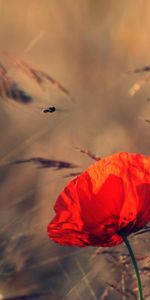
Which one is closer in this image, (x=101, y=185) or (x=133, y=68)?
(x=101, y=185)

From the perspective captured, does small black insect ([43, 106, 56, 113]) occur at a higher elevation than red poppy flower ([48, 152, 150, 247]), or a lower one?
higher

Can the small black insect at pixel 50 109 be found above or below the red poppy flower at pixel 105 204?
above

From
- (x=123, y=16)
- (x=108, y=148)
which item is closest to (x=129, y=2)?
(x=123, y=16)

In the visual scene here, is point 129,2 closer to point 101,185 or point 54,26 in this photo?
point 54,26

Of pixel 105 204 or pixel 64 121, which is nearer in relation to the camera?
pixel 105 204
